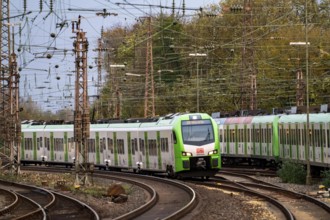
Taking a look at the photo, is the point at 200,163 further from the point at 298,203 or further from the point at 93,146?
the point at 93,146

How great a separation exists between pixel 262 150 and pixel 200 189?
1468 centimetres

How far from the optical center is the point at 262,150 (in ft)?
142

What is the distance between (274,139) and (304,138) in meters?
6.27

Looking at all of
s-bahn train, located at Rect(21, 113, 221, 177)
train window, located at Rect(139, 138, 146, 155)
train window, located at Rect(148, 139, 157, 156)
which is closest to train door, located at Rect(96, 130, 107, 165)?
s-bahn train, located at Rect(21, 113, 221, 177)

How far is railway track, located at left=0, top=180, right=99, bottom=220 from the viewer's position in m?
20.7

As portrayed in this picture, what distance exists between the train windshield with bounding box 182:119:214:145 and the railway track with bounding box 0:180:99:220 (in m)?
6.56

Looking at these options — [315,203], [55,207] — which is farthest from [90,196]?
[315,203]

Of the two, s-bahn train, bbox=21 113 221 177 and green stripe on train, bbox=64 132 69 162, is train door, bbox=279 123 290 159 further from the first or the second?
green stripe on train, bbox=64 132 69 162

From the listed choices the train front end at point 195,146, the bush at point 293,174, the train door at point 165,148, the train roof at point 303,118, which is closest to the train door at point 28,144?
the train door at point 165,148

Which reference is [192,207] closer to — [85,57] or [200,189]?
[200,189]

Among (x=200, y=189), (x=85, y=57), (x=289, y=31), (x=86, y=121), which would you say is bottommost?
(x=200, y=189)

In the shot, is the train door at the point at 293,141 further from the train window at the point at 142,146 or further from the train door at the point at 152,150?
the train window at the point at 142,146

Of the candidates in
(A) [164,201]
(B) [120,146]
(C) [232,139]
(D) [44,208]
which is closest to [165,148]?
(B) [120,146]

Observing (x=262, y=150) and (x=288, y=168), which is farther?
(x=262, y=150)
